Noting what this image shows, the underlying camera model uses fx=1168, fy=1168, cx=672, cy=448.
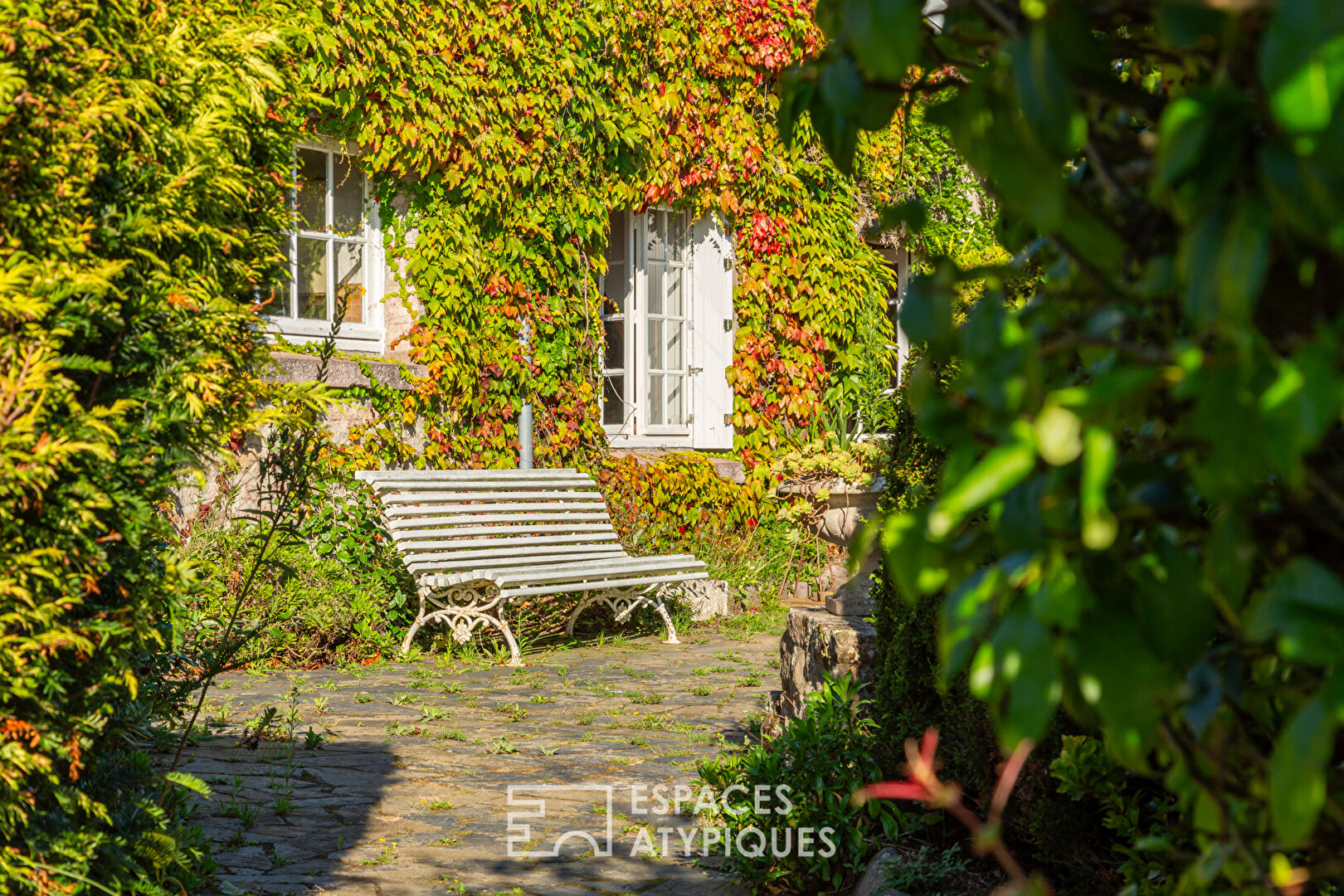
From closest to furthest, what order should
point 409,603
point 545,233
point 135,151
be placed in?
point 135,151 → point 409,603 → point 545,233

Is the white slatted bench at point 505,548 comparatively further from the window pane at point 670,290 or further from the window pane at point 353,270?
the window pane at point 670,290

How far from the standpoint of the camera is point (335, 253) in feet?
26.1

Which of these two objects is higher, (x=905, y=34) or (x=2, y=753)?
(x=905, y=34)

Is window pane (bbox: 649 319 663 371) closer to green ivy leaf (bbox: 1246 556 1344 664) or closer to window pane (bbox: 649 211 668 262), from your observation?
window pane (bbox: 649 211 668 262)

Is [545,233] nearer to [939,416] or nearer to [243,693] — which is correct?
[243,693]

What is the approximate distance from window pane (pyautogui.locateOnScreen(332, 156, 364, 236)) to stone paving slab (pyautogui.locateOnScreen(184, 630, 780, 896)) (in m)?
3.07

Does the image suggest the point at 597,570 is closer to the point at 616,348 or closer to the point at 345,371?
the point at 345,371

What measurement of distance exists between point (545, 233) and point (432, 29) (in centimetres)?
157

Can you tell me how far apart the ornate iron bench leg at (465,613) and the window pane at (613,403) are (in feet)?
9.30

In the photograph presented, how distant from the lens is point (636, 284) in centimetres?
963

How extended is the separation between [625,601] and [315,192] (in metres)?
3.48

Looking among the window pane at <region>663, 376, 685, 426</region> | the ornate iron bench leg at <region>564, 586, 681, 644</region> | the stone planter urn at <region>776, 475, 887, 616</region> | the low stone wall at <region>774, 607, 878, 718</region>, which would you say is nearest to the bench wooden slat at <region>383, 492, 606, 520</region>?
the ornate iron bench leg at <region>564, 586, 681, 644</region>

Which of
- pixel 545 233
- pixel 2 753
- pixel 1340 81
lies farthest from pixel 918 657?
pixel 545 233

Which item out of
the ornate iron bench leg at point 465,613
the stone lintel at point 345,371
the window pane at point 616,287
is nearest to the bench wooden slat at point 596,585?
the ornate iron bench leg at point 465,613
